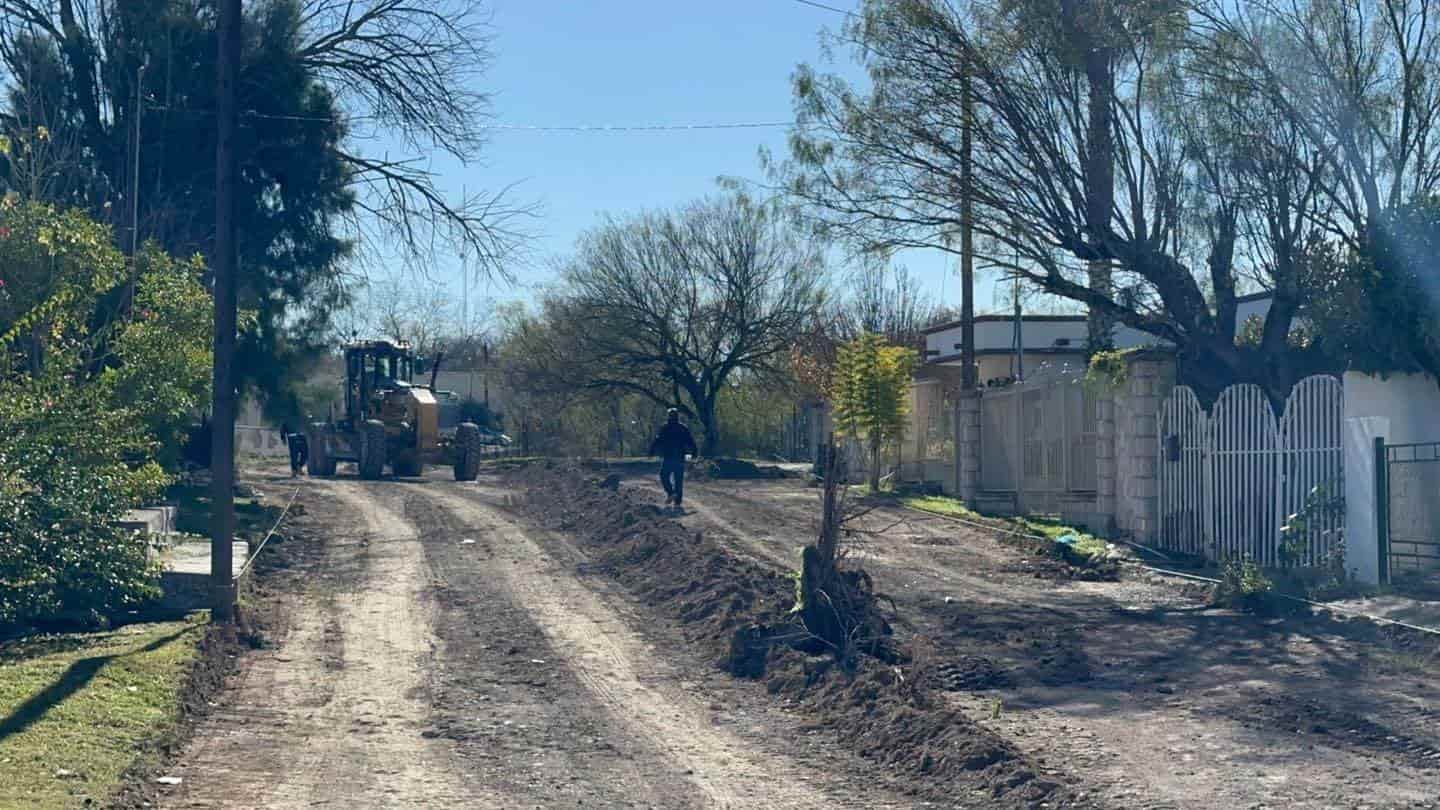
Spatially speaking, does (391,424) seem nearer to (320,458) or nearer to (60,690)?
(320,458)

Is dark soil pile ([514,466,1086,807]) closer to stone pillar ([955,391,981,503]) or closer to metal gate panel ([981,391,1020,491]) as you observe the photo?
metal gate panel ([981,391,1020,491])

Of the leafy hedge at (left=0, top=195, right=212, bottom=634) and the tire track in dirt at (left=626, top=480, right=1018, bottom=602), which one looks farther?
the tire track in dirt at (left=626, top=480, right=1018, bottom=602)

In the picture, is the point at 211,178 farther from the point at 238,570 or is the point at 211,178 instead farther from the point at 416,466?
the point at 238,570

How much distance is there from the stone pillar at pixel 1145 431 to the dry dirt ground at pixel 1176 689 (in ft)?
7.87

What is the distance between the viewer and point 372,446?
33.4 meters

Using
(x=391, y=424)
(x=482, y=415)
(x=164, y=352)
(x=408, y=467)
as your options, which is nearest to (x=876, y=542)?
(x=164, y=352)

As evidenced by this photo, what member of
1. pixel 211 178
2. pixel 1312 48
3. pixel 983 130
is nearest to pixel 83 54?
pixel 211 178

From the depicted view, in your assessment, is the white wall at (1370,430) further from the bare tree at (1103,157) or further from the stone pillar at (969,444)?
the stone pillar at (969,444)

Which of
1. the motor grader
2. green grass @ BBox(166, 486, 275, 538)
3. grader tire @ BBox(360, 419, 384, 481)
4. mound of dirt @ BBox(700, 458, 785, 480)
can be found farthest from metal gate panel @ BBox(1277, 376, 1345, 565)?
mound of dirt @ BBox(700, 458, 785, 480)

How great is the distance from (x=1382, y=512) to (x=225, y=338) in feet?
36.8

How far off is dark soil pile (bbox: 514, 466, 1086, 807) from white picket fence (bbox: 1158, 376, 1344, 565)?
5.64m

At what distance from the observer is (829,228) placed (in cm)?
2144

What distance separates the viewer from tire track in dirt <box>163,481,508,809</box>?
25.4 ft

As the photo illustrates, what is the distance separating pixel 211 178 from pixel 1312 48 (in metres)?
18.9
